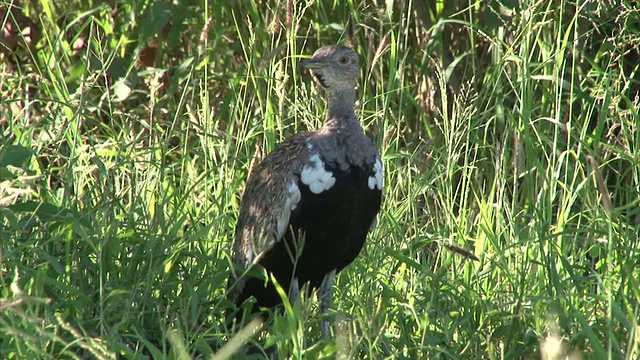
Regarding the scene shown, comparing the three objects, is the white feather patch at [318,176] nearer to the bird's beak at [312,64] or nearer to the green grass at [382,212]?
the green grass at [382,212]

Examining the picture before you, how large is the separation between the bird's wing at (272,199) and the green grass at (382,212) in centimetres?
8

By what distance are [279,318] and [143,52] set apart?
2.56 m

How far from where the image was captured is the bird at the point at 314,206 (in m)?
3.55

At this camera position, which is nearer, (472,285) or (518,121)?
(472,285)

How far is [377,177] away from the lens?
11.8 ft

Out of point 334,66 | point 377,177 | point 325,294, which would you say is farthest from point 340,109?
point 325,294

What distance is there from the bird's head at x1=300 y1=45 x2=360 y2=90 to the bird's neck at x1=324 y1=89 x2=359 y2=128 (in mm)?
29

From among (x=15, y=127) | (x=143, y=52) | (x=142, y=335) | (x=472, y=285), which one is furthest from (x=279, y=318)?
(x=143, y=52)

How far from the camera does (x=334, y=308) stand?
12.2ft

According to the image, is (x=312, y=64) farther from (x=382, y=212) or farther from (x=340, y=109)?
(x=382, y=212)

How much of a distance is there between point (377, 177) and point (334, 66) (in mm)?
494

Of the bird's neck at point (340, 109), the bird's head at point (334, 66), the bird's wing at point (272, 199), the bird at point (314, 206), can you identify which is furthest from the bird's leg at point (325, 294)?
the bird's head at point (334, 66)

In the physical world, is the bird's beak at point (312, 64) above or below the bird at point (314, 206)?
above

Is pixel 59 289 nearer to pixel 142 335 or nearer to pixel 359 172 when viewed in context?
pixel 142 335
